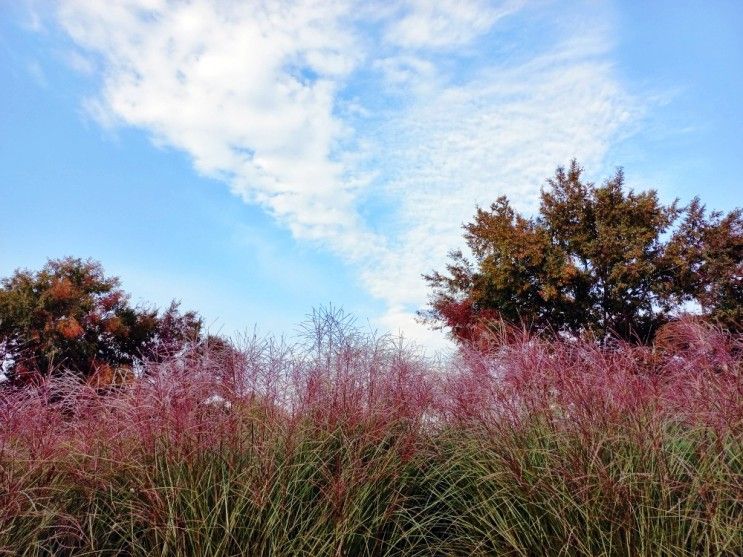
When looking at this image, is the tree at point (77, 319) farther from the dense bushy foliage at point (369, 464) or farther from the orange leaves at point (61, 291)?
the dense bushy foliage at point (369, 464)

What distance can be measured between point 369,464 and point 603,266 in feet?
55.5

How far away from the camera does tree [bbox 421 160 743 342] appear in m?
18.4

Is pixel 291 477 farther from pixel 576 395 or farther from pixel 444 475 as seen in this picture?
pixel 576 395

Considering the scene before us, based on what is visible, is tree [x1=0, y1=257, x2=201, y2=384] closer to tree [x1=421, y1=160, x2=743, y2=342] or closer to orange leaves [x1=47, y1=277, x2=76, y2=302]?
orange leaves [x1=47, y1=277, x2=76, y2=302]

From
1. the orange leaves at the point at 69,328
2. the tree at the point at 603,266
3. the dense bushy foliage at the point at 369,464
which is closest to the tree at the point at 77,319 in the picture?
the orange leaves at the point at 69,328

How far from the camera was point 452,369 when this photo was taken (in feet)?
19.4

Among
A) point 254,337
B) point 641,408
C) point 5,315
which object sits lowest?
point 641,408

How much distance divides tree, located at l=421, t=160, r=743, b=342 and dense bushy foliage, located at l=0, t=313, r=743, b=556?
1446 centimetres

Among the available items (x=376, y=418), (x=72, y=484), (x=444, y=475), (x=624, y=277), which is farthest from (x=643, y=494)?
(x=624, y=277)

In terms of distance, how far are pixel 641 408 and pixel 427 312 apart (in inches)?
692

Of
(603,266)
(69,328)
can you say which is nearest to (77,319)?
(69,328)

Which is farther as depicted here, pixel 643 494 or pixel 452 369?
pixel 452 369

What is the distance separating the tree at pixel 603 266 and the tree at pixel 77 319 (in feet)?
30.1

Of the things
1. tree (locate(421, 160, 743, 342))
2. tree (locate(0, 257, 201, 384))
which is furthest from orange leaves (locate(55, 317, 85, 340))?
tree (locate(421, 160, 743, 342))
